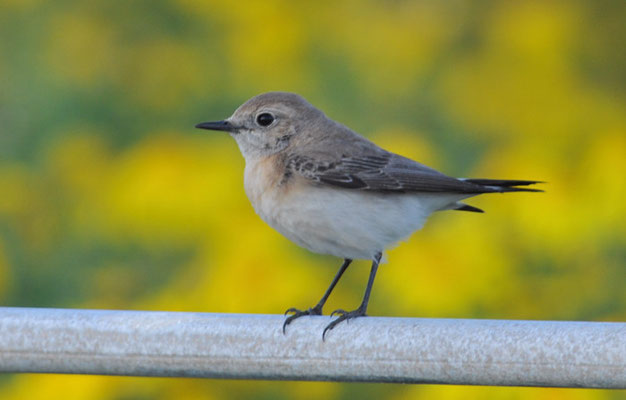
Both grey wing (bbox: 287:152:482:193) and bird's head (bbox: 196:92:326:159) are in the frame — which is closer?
grey wing (bbox: 287:152:482:193)

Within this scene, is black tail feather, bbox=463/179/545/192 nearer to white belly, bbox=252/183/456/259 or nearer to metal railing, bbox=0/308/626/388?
white belly, bbox=252/183/456/259

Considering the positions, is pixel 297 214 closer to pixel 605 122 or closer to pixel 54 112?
pixel 605 122

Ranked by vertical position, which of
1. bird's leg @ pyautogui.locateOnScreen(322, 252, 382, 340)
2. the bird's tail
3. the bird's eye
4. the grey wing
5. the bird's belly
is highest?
the bird's tail

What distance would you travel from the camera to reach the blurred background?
12.6ft

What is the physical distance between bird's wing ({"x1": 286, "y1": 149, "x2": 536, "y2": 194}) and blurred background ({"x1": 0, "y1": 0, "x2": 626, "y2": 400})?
0.47m

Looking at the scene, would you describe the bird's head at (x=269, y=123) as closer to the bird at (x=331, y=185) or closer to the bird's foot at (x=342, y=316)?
the bird at (x=331, y=185)

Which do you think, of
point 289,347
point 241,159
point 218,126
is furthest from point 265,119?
point 289,347

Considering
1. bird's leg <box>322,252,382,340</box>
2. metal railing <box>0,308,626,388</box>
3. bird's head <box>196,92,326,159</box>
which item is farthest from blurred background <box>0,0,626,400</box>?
metal railing <box>0,308,626,388</box>

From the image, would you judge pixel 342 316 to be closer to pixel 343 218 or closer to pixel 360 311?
pixel 360 311

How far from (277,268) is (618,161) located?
1.37 metres

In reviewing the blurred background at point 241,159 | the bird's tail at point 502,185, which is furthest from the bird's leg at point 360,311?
the bird's tail at point 502,185

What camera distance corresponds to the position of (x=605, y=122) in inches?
169

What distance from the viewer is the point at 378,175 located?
139 inches

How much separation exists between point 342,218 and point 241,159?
1148 millimetres
